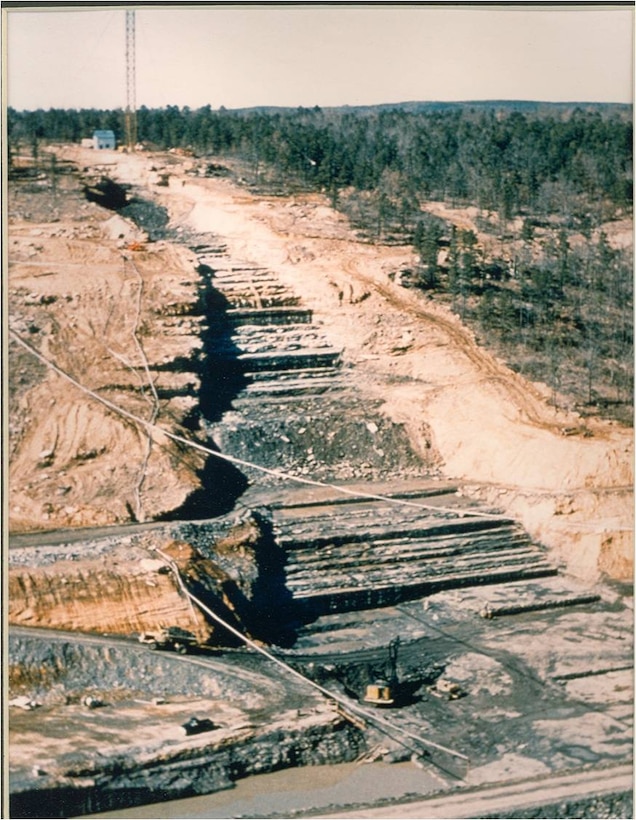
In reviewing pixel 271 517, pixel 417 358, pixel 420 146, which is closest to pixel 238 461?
pixel 271 517

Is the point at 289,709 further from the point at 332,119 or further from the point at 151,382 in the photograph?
the point at 332,119

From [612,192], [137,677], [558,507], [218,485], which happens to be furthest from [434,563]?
[612,192]

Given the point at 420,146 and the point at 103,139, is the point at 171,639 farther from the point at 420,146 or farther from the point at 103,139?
the point at 420,146

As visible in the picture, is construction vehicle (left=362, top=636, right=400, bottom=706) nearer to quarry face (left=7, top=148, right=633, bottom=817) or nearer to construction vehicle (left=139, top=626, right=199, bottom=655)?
quarry face (left=7, top=148, right=633, bottom=817)

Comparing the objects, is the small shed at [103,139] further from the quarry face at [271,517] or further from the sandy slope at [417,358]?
the sandy slope at [417,358]

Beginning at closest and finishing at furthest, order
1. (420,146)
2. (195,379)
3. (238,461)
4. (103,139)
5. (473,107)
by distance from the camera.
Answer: (473,107), (103,139), (238,461), (195,379), (420,146)
